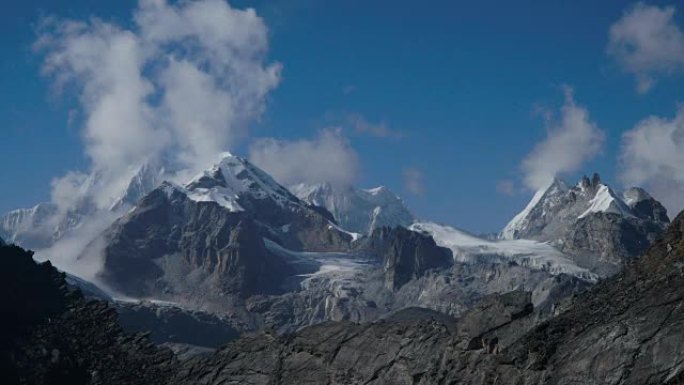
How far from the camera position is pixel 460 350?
87062 millimetres

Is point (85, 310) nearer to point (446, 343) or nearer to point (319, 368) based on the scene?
point (319, 368)

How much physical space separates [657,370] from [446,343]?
965 inches

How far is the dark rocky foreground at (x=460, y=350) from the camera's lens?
231 ft

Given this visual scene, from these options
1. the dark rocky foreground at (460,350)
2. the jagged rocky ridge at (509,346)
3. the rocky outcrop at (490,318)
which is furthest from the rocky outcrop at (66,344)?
the rocky outcrop at (490,318)

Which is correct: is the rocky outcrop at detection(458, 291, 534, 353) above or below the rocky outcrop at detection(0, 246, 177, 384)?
below

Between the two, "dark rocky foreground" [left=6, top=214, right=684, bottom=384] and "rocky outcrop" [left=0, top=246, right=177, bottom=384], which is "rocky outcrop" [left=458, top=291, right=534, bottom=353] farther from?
"rocky outcrop" [left=0, top=246, right=177, bottom=384]

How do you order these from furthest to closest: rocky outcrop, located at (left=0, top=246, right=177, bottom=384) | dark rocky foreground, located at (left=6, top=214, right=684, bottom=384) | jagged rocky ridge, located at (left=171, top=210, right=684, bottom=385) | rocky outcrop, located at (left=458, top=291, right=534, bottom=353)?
rocky outcrop, located at (left=0, top=246, right=177, bottom=384)
rocky outcrop, located at (left=458, top=291, right=534, bottom=353)
dark rocky foreground, located at (left=6, top=214, right=684, bottom=384)
jagged rocky ridge, located at (left=171, top=210, right=684, bottom=385)

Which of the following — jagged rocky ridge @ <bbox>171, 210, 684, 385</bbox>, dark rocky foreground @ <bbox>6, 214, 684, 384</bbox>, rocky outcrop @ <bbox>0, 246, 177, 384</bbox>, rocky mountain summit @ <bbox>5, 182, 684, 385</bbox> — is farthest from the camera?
rocky outcrop @ <bbox>0, 246, 177, 384</bbox>

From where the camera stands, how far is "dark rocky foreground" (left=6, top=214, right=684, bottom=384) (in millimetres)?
70500

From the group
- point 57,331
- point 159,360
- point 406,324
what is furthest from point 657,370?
point 57,331

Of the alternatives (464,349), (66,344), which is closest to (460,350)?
(464,349)

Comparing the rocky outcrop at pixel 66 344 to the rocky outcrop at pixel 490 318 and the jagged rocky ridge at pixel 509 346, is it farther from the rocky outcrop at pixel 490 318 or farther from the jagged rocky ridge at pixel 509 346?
the rocky outcrop at pixel 490 318

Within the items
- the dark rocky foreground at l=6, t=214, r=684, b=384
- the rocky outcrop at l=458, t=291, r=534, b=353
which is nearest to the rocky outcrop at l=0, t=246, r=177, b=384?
the dark rocky foreground at l=6, t=214, r=684, b=384

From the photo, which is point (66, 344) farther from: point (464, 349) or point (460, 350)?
point (464, 349)
